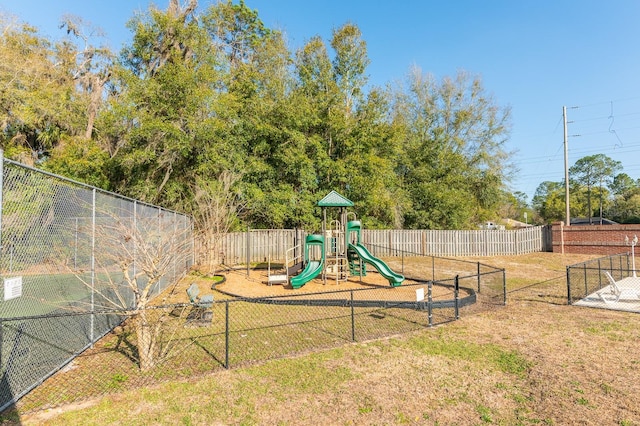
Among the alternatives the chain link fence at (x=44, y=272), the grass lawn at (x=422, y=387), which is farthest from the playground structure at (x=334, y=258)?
the chain link fence at (x=44, y=272)

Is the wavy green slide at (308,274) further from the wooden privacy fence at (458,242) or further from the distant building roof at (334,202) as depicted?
the wooden privacy fence at (458,242)

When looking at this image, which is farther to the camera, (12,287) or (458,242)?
(458,242)

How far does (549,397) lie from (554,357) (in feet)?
5.00

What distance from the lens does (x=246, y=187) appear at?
1962cm

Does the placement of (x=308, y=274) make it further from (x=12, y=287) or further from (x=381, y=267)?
(x=12, y=287)

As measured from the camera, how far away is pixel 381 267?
38.0ft

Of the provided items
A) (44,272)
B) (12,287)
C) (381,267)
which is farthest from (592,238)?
(12,287)

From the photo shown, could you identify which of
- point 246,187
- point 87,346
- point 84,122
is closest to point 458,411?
point 87,346

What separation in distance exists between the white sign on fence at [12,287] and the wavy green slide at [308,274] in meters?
7.63

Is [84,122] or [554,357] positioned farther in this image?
[84,122]

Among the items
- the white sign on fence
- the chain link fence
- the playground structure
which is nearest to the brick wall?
the playground structure

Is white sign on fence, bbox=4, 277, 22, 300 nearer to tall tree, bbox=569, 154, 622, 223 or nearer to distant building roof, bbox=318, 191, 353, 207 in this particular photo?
distant building roof, bbox=318, 191, 353, 207

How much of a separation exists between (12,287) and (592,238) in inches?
1064

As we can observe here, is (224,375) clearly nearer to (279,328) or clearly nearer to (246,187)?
(279,328)
